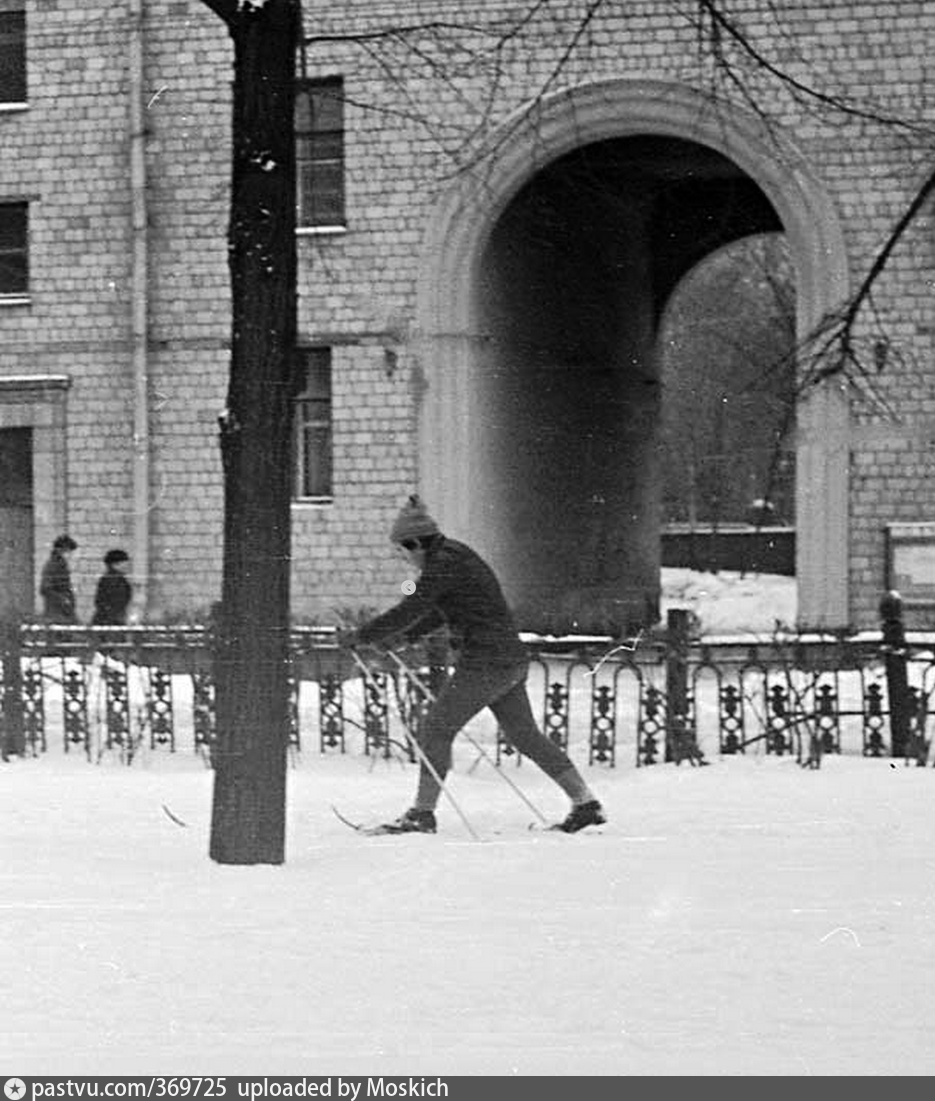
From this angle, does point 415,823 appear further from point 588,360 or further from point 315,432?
point 588,360

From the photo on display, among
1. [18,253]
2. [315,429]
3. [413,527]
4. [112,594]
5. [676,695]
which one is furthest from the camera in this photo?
[18,253]

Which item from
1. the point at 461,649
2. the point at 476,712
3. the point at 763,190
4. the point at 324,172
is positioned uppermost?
the point at 324,172

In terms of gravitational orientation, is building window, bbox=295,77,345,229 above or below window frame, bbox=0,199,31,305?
above

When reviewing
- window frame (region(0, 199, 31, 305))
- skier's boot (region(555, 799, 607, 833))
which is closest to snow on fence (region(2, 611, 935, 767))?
skier's boot (region(555, 799, 607, 833))

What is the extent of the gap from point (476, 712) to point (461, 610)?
544 mm

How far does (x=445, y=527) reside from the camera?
976 inches

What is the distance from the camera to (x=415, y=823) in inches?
443

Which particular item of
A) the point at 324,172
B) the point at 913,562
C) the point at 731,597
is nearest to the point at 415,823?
the point at 913,562

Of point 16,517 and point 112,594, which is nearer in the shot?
point 112,594

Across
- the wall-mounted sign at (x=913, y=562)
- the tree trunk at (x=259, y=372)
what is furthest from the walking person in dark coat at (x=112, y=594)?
the tree trunk at (x=259, y=372)

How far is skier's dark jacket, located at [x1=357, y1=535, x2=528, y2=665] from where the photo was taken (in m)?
11.1

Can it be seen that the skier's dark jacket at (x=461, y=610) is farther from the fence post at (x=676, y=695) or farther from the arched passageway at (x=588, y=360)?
the arched passageway at (x=588, y=360)

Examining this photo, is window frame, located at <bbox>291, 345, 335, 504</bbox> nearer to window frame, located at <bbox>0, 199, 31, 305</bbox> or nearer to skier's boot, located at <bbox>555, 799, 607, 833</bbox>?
window frame, located at <bbox>0, 199, 31, 305</bbox>

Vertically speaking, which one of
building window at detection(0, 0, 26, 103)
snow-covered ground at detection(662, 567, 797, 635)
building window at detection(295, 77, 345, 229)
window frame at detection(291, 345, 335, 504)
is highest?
building window at detection(0, 0, 26, 103)
